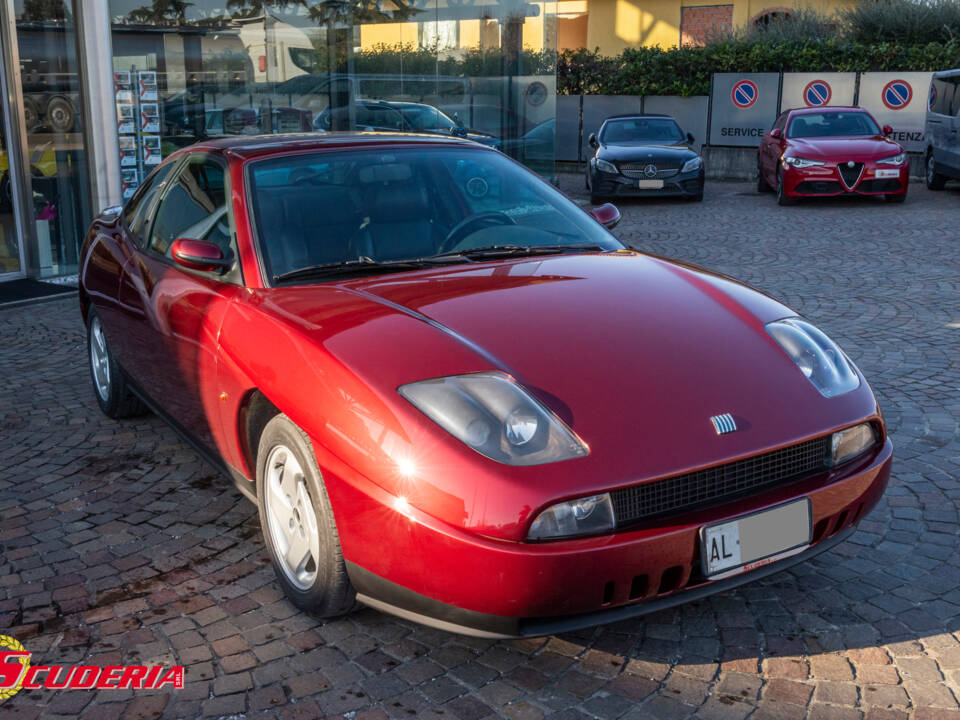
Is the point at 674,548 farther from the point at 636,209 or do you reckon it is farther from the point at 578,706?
the point at 636,209

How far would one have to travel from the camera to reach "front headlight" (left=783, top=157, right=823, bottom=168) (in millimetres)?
14844

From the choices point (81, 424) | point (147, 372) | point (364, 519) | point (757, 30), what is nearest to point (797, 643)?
point (364, 519)

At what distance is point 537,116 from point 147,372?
44.5ft

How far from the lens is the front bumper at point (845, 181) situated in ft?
48.3

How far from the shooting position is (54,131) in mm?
9773

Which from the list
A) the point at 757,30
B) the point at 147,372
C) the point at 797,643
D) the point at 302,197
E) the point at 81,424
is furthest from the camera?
the point at 757,30

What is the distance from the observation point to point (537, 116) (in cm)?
1719

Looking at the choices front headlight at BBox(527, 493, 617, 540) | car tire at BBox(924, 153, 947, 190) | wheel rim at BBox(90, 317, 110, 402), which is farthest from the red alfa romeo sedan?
car tire at BBox(924, 153, 947, 190)

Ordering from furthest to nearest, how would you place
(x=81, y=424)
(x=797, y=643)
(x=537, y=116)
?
(x=537, y=116), (x=81, y=424), (x=797, y=643)

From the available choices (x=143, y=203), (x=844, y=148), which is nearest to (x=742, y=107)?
(x=844, y=148)

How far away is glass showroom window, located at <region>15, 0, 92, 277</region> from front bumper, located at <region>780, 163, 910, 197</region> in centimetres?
1002

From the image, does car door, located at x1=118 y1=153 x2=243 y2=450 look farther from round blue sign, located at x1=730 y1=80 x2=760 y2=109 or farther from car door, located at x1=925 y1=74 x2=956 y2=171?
round blue sign, located at x1=730 y1=80 x2=760 y2=109

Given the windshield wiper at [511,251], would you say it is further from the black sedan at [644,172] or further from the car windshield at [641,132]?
the car windshield at [641,132]

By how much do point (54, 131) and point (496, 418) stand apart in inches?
336
